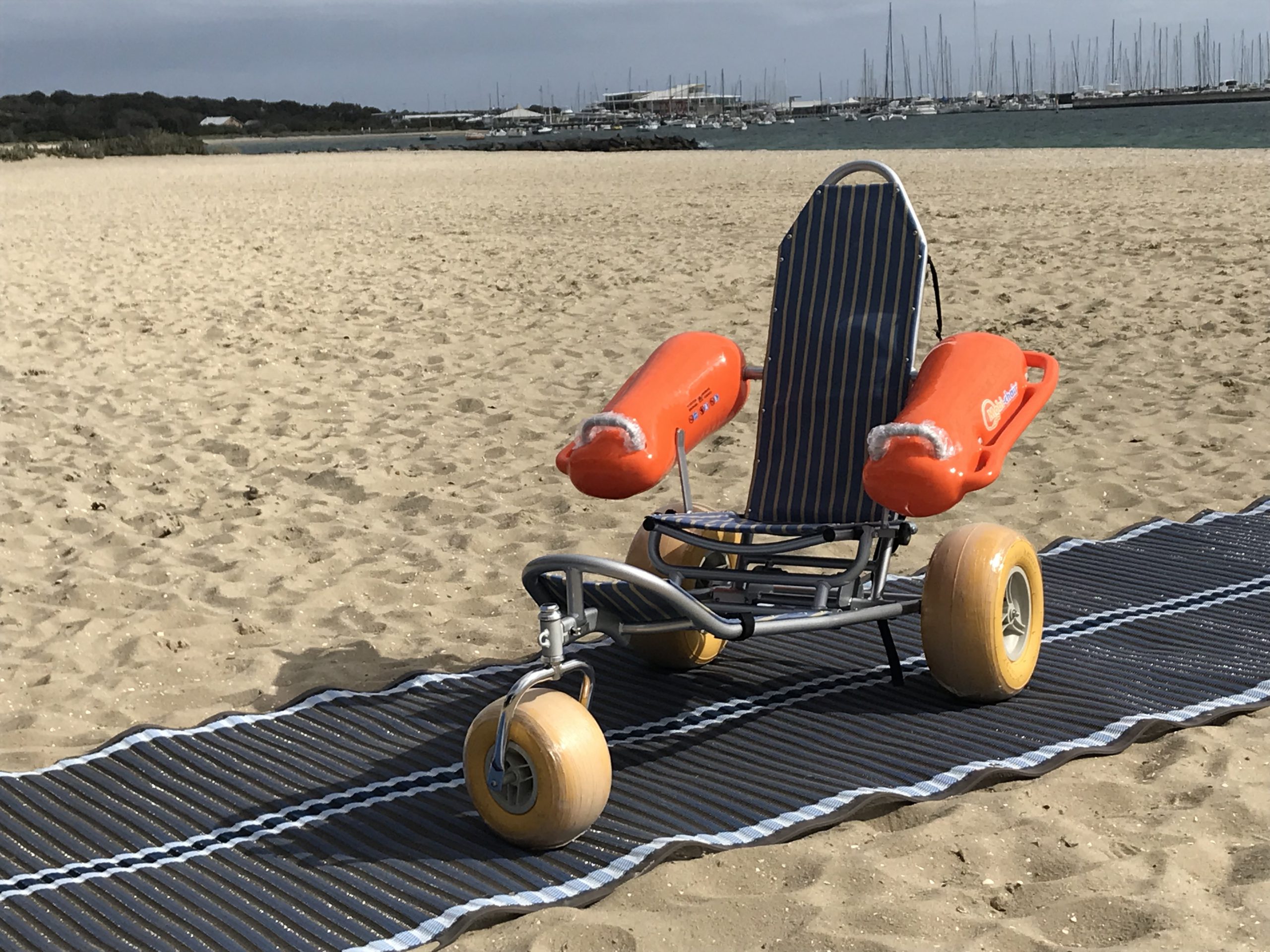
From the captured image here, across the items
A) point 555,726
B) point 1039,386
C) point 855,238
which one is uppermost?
point 855,238

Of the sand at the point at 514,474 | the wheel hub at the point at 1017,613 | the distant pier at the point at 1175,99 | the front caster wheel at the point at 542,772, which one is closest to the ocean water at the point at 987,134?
the distant pier at the point at 1175,99

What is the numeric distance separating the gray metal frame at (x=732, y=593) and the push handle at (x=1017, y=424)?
1.13 feet

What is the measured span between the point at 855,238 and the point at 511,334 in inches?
195

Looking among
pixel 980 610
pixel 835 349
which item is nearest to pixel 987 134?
pixel 835 349

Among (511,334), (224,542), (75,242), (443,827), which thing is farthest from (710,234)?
(443,827)

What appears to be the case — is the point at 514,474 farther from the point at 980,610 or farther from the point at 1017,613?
the point at 980,610

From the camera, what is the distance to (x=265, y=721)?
11.6ft

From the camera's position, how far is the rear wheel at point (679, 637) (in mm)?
3770

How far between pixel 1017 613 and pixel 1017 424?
501mm

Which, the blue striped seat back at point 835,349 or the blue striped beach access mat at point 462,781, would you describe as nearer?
the blue striped beach access mat at point 462,781

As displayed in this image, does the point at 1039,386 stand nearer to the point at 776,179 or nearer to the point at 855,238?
the point at 855,238

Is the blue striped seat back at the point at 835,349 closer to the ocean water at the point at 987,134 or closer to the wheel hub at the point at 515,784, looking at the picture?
the wheel hub at the point at 515,784

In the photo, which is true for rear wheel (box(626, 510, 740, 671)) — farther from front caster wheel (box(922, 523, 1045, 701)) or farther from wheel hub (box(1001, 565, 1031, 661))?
wheel hub (box(1001, 565, 1031, 661))

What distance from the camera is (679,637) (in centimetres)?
375
